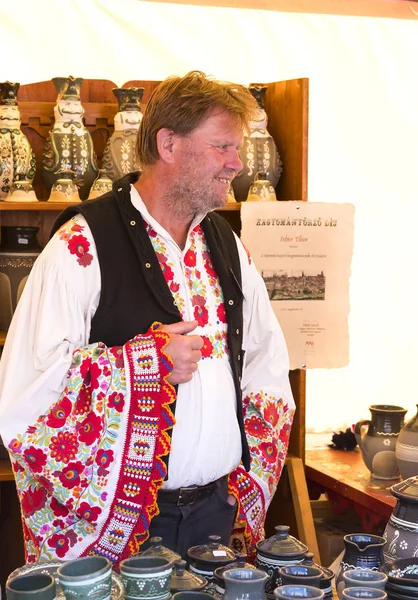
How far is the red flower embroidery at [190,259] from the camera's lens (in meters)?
2.33

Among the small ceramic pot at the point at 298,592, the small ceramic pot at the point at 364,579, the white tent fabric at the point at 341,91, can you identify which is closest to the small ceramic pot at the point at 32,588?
the small ceramic pot at the point at 298,592

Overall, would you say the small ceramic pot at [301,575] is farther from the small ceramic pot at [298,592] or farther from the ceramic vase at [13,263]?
the ceramic vase at [13,263]

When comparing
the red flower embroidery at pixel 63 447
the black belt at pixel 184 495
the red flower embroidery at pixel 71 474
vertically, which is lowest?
the black belt at pixel 184 495

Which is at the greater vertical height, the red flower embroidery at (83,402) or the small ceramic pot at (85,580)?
the red flower embroidery at (83,402)

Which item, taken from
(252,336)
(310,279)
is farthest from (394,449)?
(252,336)

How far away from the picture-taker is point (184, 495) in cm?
218

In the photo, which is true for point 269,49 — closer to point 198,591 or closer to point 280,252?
point 280,252

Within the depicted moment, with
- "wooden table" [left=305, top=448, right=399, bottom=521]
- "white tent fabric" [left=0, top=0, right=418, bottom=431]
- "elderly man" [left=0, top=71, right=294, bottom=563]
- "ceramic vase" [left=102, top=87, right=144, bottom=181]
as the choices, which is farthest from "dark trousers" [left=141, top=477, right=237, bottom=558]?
"white tent fabric" [left=0, top=0, right=418, bottom=431]

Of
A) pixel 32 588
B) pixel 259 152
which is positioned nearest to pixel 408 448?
pixel 259 152

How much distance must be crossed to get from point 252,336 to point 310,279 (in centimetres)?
85

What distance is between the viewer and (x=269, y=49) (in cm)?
359

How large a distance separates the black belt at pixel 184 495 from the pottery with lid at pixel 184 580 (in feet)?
2.19

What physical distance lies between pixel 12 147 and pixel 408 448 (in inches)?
63.3

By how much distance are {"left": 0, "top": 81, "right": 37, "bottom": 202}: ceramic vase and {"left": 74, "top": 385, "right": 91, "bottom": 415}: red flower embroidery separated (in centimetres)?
111
